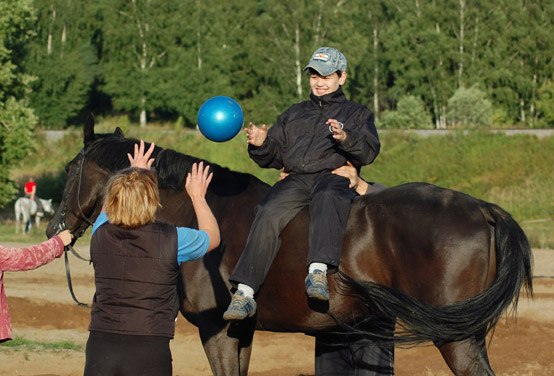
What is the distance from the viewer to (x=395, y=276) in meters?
7.31

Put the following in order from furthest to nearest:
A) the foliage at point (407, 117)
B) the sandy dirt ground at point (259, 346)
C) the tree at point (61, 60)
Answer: the tree at point (61, 60) < the foliage at point (407, 117) < the sandy dirt ground at point (259, 346)

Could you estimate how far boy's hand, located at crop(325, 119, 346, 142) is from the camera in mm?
7285

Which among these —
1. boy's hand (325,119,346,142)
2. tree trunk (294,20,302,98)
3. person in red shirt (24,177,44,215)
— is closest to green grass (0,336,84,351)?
boy's hand (325,119,346,142)

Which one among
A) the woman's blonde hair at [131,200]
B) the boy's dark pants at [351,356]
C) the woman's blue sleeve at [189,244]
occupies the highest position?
the woman's blonde hair at [131,200]

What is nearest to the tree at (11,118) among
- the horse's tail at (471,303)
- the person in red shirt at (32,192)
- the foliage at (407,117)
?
the person in red shirt at (32,192)

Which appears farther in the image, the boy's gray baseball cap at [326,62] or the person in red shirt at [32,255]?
the boy's gray baseball cap at [326,62]

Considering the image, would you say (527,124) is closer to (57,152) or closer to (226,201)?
(57,152)

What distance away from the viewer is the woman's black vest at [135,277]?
561 centimetres

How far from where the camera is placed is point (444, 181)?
3981cm

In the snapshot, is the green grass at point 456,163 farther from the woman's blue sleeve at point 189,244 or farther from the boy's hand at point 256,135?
the woman's blue sleeve at point 189,244

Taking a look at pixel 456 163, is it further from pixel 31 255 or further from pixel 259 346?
pixel 31 255

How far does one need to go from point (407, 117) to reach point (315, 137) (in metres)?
45.5

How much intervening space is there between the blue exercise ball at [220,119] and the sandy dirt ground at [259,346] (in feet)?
11.8

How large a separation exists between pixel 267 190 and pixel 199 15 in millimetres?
54372
